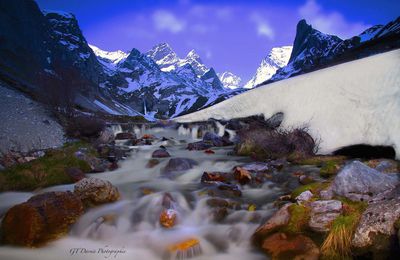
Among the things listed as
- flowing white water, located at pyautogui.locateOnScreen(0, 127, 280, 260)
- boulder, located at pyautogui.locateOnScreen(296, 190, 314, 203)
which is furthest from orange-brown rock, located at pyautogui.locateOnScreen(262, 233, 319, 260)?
boulder, located at pyautogui.locateOnScreen(296, 190, 314, 203)

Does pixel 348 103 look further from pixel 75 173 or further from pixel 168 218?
pixel 75 173

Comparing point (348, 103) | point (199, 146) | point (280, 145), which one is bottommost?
point (199, 146)

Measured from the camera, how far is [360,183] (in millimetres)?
6016

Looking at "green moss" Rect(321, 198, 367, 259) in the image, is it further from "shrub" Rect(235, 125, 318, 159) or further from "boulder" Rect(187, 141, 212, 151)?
"boulder" Rect(187, 141, 212, 151)

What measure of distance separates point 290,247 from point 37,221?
4782mm

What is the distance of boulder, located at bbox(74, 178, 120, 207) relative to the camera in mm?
7156

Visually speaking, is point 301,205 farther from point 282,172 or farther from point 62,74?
point 62,74

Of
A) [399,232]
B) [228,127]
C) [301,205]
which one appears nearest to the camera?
[399,232]

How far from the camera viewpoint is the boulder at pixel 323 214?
514cm

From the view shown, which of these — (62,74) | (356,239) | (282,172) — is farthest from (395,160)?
(62,74)

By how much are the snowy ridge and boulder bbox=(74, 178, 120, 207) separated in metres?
8.78

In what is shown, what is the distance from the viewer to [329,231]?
495 centimetres

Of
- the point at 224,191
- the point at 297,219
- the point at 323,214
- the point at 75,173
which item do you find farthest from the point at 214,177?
the point at 75,173

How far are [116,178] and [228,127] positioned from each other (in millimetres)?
10993
